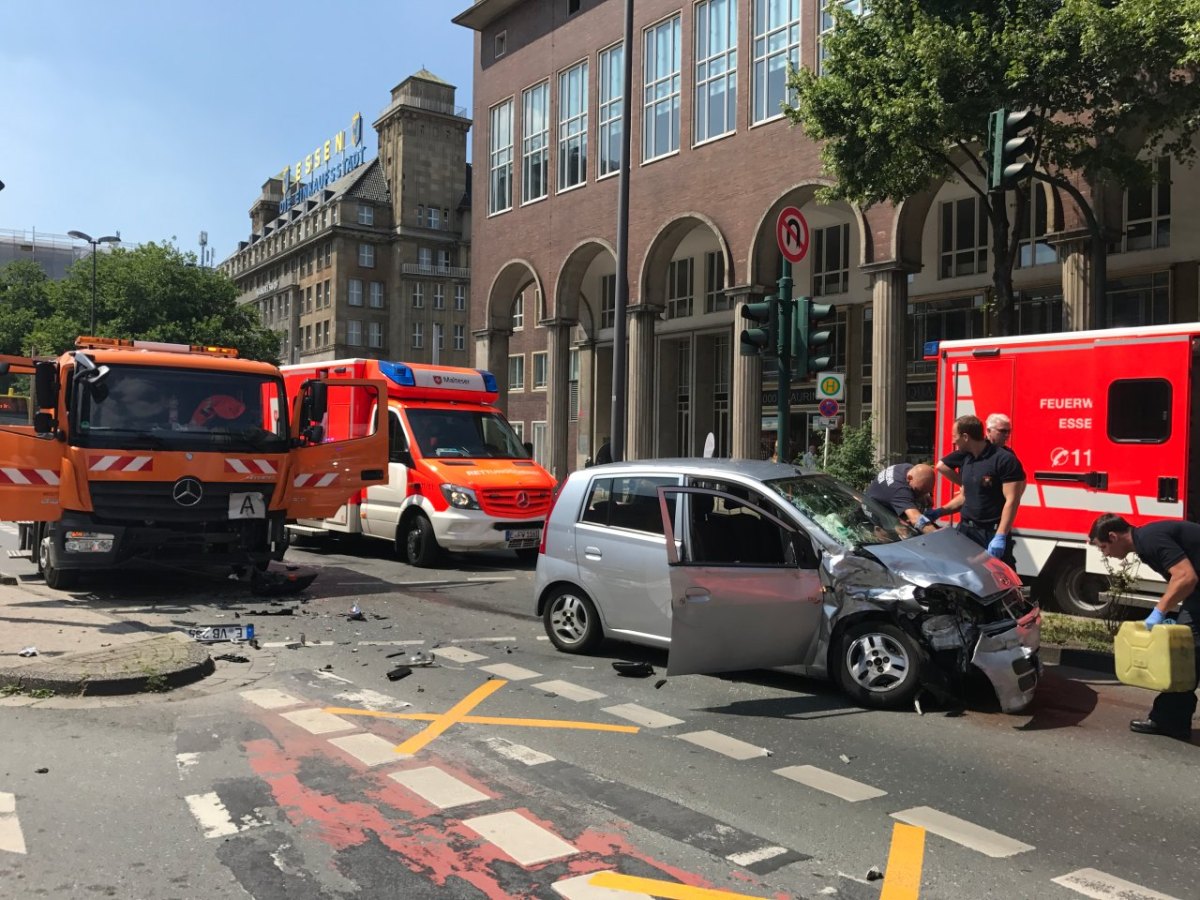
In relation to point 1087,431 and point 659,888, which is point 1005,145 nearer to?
point 1087,431

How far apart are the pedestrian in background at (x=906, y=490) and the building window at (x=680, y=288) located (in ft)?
90.3

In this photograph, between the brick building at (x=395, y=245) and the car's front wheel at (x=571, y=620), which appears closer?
the car's front wheel at (x=571, y=620)

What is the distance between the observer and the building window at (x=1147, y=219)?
21109 mm

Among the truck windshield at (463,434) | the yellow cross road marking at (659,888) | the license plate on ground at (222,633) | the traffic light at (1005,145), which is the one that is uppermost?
the traffic light at (1005,145)

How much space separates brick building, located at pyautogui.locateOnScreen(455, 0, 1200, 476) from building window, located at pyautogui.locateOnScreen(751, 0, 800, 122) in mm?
50

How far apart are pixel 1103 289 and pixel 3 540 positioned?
1981cm

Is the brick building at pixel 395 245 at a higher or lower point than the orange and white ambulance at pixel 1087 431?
higher

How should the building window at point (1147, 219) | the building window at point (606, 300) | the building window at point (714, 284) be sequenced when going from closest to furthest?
1. the building window at point (1147, 219)
2. the building window at point (714, 284)
3. the building window at point (606, 300)

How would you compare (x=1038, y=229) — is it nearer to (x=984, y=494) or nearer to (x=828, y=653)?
(x=984, y=494)

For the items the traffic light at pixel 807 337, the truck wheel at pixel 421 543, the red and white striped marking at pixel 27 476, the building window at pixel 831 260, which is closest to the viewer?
the red and white striped marking at pixel 27 476

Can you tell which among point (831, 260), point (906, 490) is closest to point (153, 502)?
point (906, 490)


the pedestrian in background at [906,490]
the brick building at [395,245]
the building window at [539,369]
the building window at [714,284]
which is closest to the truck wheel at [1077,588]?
the pedestrian in background at [906,490]

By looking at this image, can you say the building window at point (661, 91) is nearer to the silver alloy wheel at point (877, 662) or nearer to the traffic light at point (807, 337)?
the traffic light at point (807, 337)

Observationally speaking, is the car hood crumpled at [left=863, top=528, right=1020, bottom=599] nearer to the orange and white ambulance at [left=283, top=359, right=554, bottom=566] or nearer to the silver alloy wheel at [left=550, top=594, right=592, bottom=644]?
the silver alloy wheel at [left=550, top=594, right=592, bottom=644]
